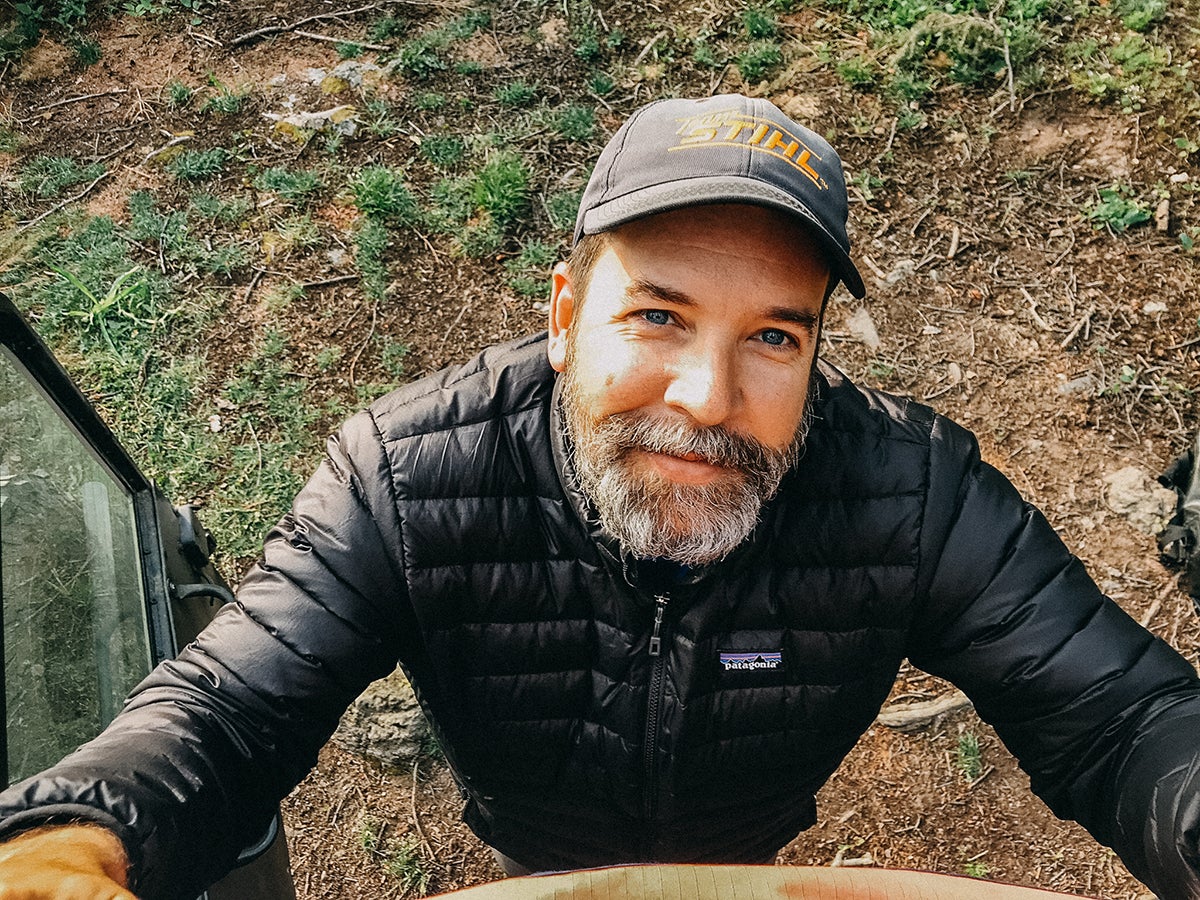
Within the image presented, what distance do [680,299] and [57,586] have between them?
1.44 m

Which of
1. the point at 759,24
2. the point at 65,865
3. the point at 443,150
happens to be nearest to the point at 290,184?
the point at 443,150

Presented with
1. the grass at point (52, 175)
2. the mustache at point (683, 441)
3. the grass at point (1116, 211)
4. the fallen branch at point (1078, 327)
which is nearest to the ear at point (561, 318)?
the mustache at point (683, 441)

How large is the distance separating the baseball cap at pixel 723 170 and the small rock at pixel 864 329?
2.55 m

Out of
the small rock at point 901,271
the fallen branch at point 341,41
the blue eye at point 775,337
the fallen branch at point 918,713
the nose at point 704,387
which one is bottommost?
the fallen branch at point 918,713

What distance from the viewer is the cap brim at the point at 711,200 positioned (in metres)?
1.67

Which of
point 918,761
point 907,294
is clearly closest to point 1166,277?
point 907,294

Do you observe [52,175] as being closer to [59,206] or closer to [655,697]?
[59,206]

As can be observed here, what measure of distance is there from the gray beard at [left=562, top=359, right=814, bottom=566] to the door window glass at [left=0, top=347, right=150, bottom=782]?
111 cm

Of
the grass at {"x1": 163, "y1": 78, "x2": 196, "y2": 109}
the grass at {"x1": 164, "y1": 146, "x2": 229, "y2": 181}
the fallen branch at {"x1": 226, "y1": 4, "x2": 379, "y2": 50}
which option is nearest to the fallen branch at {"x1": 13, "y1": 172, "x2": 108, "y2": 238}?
the grass at {"x1": 164, "y1": 146, "x2": 229, "y2": 181}

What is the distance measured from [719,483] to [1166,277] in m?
3.78

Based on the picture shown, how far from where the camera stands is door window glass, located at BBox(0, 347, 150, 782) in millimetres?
1776

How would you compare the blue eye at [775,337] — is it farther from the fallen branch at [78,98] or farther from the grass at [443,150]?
the fallen branch at [78,98]

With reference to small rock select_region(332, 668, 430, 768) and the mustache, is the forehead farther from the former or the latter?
small rock select_region(332, 668, 430, 768)

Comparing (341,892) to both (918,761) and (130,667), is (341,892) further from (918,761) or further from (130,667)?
(918,761)
